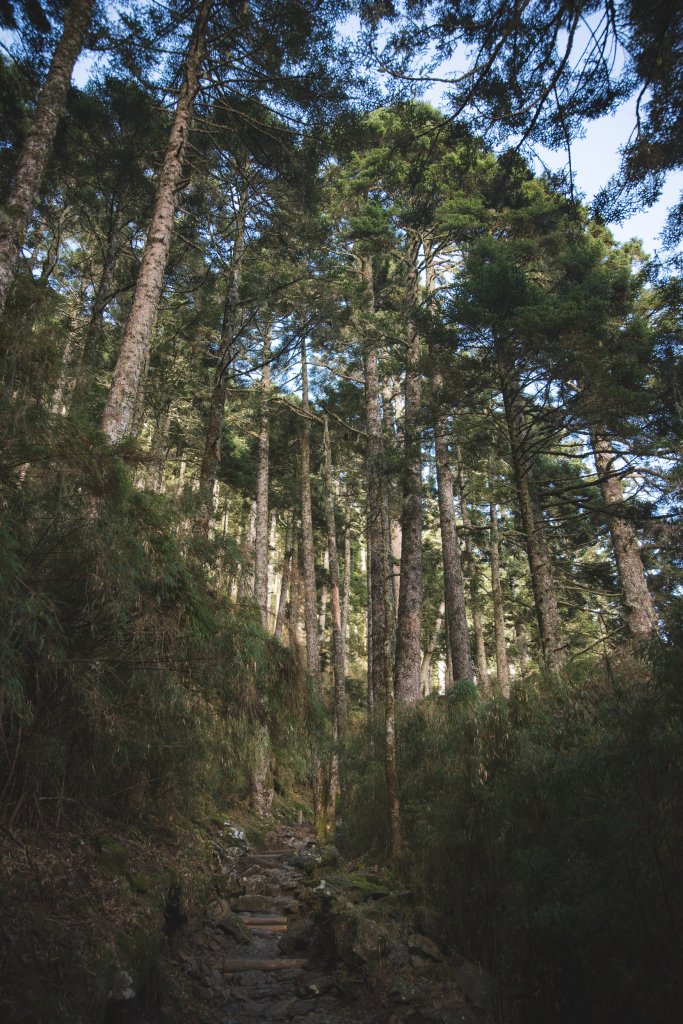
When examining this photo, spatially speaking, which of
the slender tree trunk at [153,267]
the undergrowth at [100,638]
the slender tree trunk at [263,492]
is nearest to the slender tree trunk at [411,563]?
the slender tree trunk at [263,492]

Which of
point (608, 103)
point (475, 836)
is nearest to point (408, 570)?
point (475, 836)

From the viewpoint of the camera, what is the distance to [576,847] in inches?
146

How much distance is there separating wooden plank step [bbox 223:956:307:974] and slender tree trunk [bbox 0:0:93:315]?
22.4 feet

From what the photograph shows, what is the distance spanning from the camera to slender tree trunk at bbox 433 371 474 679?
38.4ft

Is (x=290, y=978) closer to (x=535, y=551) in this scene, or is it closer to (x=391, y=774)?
(x=391, y=774)

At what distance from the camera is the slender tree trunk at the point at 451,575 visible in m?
11.7

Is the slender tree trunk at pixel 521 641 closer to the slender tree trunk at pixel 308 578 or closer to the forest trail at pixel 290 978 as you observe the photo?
the slender tree trunk at pixel 308 578

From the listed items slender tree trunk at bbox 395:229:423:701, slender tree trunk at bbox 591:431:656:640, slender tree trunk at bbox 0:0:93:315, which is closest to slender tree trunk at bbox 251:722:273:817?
slender tree trunk at bbox 395:229:423:701

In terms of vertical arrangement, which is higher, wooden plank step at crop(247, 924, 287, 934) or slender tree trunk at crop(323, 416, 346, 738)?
slender tree trunk at crop(323, 416, 346, 738)

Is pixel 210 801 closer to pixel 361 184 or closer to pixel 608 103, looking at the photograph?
pixel 608 103

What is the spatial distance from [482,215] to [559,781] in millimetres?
14581

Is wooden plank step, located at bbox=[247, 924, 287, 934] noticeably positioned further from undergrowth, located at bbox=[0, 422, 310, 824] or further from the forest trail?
undergrowth, located at bbox=[0, 422, 310, 824]

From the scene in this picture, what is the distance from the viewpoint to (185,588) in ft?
15.5

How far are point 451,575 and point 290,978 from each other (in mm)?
8656
